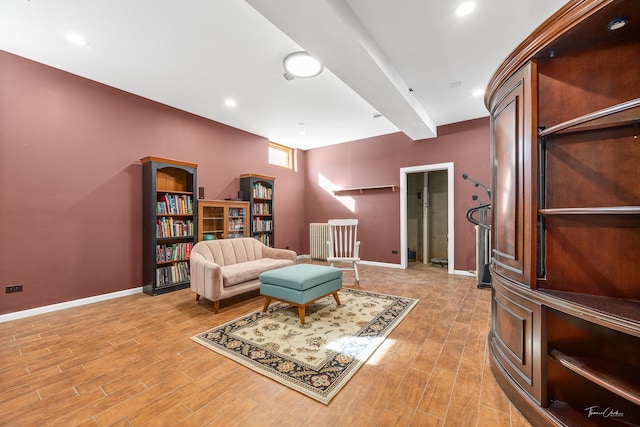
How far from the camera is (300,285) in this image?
2588 millimetres

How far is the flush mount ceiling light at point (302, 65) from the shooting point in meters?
2.80

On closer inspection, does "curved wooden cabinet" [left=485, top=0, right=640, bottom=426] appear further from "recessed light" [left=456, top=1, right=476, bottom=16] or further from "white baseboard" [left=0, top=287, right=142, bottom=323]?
"white baseboard" [left=0, top=287, right=142, bottom=323]

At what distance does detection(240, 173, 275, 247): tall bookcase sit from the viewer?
5.19 meters

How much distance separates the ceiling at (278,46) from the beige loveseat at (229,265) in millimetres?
2312

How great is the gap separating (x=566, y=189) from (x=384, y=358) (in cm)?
169

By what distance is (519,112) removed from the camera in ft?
5.00

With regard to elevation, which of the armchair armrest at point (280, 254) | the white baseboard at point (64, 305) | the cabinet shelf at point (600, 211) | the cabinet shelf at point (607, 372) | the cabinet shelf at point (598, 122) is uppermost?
→ the cabinet shelf at point (598, 122)

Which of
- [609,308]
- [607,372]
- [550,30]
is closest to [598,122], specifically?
[550,30]

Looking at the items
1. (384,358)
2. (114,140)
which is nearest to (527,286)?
(384,358)

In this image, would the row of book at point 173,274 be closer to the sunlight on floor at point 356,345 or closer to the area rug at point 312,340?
the area rug at point 312,340

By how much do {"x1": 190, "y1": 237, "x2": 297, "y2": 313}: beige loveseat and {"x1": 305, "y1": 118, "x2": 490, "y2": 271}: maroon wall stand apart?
259cm

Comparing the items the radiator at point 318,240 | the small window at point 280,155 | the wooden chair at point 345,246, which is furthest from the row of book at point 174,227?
the radiator at point 318,240

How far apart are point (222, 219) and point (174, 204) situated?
88 cm

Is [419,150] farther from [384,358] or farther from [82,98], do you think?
[82,98]
